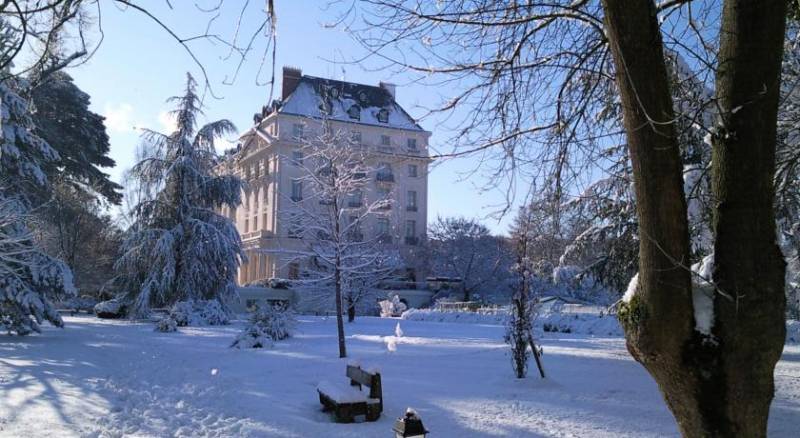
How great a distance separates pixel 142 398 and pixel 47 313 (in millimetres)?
12004

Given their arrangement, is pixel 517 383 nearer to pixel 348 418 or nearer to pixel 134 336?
pixel 348 418

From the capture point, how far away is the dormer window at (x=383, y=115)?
56062mm

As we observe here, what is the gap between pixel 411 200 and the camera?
57.5m

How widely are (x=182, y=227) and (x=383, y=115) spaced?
29.7 m

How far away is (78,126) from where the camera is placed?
3117 cm

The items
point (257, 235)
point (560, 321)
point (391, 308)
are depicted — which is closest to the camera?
point (560, 321)

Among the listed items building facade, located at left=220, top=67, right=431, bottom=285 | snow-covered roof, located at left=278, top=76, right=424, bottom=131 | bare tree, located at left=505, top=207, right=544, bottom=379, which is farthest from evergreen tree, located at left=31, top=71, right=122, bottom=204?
bare tree, located at left=505, top=207, right=544, bottom=379

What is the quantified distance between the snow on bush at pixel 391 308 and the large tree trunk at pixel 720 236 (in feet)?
103

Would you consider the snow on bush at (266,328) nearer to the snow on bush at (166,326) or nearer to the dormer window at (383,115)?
the snow on bush at (166,326)

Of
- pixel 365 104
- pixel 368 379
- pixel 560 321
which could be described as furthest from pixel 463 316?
pixel 365 104

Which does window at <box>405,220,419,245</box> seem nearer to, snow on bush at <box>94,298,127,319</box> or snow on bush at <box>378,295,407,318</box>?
snow on bush at <box>378,295,407,318</box>

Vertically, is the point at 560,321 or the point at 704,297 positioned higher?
the point at 704,297

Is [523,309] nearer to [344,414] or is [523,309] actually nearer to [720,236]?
[344,414]

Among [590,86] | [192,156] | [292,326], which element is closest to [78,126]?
[192,156]
